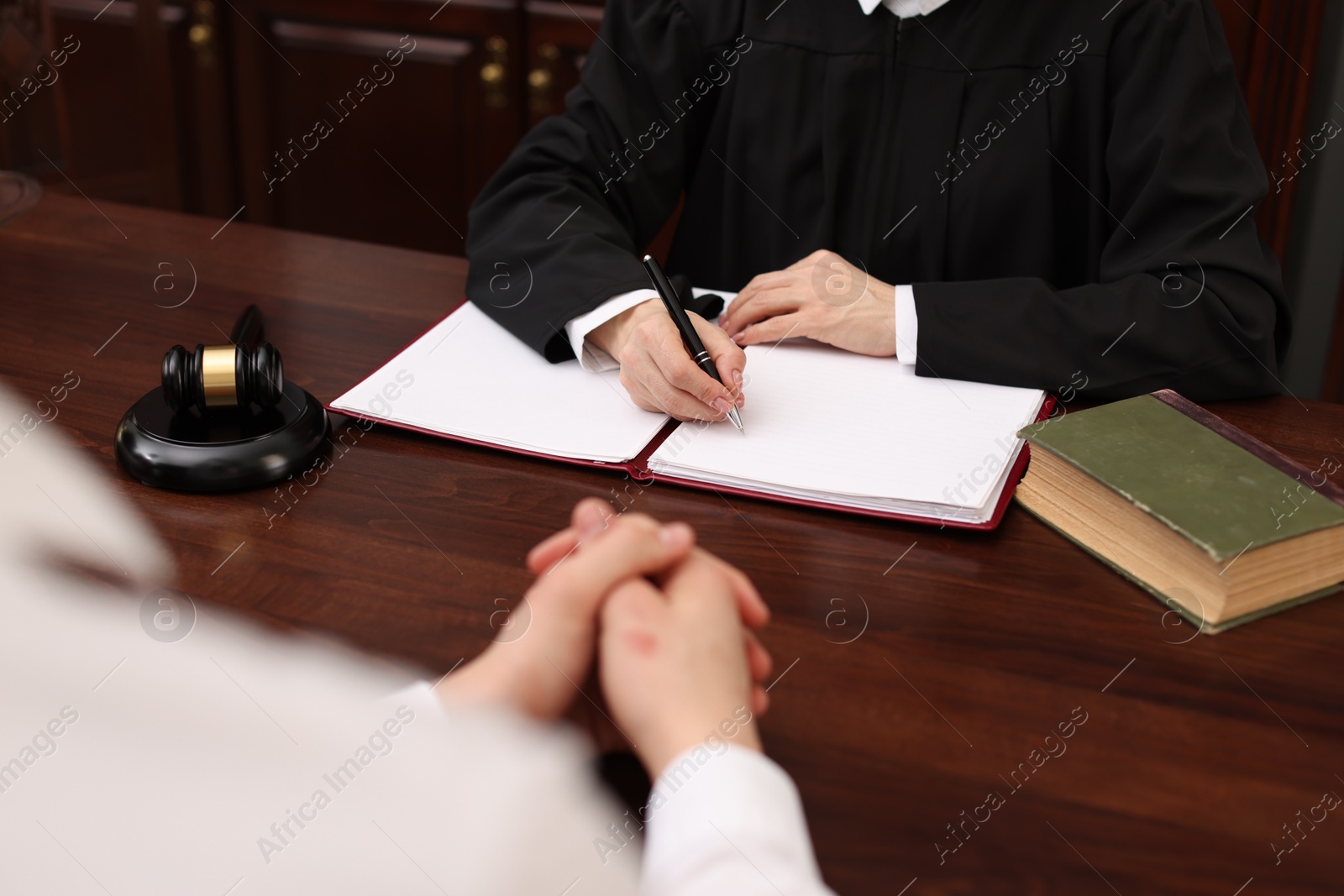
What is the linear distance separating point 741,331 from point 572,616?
0.63 metres

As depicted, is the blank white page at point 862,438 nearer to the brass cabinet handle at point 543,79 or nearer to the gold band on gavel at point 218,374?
the gold band on gavel at point 218,374

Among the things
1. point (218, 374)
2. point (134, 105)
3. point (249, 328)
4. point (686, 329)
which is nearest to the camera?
point (218, 374)

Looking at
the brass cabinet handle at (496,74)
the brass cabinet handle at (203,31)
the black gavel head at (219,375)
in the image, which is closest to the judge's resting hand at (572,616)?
the black gavel head at (219,375)

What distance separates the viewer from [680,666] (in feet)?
2.12

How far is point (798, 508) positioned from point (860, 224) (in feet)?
2.45

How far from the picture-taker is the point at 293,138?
A: 9.52ft

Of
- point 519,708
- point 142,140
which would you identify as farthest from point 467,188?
point 519,708

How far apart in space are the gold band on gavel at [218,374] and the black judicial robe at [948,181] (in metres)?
0.33

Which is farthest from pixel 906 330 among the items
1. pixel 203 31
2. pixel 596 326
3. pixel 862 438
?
pixel 203 31

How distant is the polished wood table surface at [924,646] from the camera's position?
24.5 inches

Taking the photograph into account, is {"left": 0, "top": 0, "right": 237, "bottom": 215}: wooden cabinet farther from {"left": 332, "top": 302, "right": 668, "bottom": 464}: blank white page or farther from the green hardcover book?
the green hardcover book

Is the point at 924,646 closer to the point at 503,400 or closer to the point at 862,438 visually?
the point at 862,438

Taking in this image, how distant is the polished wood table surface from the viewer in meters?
0.62

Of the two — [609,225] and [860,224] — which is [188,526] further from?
[860,224]
